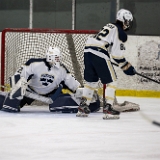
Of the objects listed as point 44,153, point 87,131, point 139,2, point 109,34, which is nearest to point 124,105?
point 109,34

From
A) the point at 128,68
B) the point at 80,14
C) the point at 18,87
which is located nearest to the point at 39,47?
the point at 18,87

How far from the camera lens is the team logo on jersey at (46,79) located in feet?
17.6

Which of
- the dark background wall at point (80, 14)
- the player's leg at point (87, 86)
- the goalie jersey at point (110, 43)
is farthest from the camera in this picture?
the dark background wall at point (80, 14)

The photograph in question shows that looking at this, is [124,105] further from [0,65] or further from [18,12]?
[18,12]

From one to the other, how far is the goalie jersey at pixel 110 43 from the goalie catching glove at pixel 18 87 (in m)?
0.72

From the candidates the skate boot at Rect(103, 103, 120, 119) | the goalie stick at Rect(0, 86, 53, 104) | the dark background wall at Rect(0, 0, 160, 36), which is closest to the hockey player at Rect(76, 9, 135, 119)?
the skate boot at Rect(103, 103, 120, 119)

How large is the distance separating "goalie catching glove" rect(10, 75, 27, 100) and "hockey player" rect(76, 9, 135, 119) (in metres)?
0.64

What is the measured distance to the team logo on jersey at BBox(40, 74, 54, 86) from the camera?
17.6 ft

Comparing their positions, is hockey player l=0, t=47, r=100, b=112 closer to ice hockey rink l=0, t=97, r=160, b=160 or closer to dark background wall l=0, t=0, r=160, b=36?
ice hockey rink l=0, t=97, r=160, b=160

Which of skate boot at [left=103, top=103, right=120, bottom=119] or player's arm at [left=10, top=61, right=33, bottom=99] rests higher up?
player's arm at [left=10, top=61, right=33, bottom=99]

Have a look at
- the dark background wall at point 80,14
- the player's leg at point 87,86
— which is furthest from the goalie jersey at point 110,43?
the dark background wall at point 80,14

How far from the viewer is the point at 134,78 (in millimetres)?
→ 7367

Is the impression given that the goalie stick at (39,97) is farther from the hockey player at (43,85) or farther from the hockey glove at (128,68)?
the hockey glove at (128,68)

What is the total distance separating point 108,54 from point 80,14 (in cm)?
290
